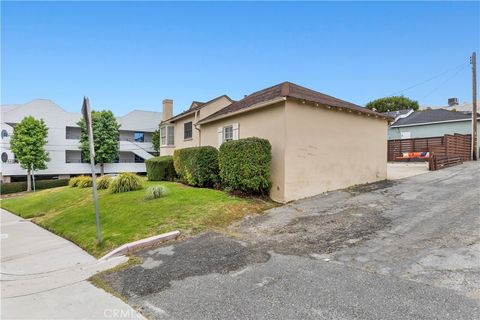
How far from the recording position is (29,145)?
29547 millimetres

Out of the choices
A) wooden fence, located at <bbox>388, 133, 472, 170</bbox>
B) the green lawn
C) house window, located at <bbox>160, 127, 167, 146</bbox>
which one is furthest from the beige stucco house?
house window, located at <bbox>160, 127, 167, 146</bbox>

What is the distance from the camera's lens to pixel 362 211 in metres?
8.08

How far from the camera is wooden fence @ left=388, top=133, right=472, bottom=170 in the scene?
16562 millimetres

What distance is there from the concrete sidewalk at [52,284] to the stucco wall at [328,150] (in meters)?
6.62

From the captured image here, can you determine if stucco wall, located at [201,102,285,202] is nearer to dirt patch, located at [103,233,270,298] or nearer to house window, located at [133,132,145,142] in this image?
dirt patch, located at [103,233,270,298]

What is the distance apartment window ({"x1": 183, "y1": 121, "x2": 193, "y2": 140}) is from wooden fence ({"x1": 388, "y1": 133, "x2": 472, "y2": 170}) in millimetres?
14289

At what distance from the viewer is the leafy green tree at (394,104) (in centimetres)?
4772

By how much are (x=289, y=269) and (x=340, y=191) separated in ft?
24.7

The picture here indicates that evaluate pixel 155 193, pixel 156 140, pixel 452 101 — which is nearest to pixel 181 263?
pixel 155 193

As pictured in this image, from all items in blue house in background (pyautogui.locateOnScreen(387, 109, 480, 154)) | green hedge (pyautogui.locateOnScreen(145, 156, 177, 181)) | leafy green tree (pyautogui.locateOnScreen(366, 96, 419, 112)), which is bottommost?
green hedge (pyautogui.locateOnScreen(145, 156, 177, 181))

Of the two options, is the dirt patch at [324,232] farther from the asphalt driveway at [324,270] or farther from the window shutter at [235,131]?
the window shutter at [235,131]

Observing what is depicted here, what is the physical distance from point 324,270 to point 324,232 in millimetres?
2118

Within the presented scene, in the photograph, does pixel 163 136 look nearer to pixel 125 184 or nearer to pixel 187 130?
pixel 187 130

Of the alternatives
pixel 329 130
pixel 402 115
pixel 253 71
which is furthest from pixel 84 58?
pixel 402 115
